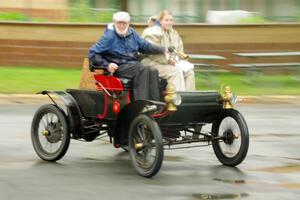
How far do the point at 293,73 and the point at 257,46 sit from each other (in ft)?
4.01

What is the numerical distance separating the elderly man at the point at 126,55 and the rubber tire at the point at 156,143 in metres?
0.36

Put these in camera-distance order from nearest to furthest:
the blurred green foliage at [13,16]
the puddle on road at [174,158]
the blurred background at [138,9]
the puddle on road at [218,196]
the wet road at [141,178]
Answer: the puddle on road at [218,196], the wet road at [141,178], the puddle on road at [174,158], the blurred green foliage at [13,16], the blurred background at [138,9]

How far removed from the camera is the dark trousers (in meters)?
8.69

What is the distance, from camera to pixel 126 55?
30.0ft

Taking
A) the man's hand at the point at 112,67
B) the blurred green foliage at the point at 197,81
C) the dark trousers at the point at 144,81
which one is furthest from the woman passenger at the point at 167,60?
the blurred green foliage at the point at 197,81

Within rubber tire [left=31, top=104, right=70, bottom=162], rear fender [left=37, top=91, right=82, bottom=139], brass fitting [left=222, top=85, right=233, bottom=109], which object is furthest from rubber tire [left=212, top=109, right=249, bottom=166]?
rubber tire [left=31, top=104, right=70, bottom=162]

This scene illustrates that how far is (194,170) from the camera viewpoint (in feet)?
29.2

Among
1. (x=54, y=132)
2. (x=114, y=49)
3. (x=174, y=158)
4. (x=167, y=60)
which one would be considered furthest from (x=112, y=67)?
(x=174, y=158)

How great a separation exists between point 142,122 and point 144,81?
0.54 m

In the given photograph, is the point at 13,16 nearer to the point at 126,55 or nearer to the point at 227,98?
the point at 126,55

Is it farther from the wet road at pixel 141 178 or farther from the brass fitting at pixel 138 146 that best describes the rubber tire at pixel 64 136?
the brass fitting at pixel 138 146

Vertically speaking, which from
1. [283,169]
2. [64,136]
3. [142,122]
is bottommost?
[283,169]

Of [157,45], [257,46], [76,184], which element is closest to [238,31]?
[257,46]

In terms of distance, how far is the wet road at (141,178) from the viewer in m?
7.63
